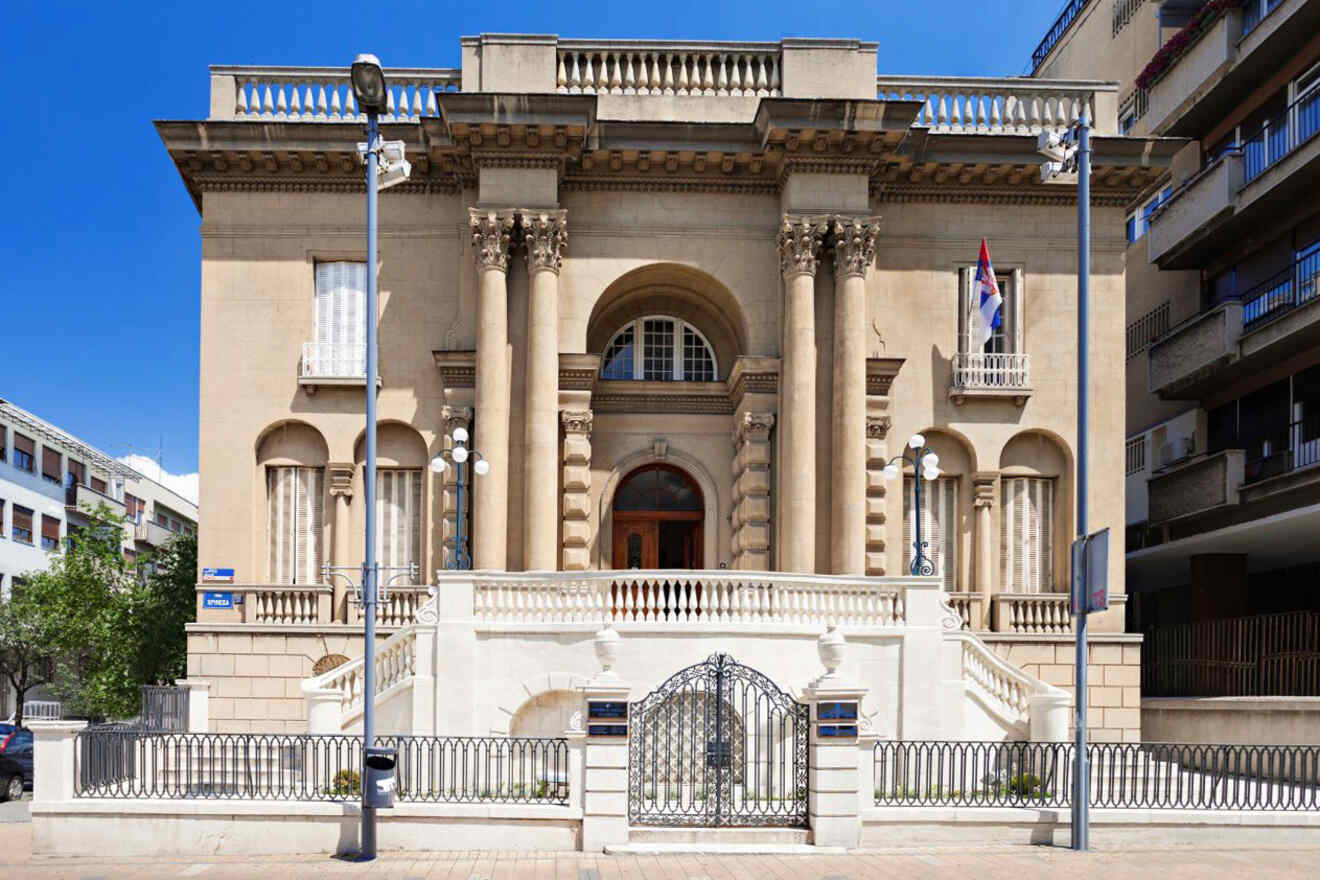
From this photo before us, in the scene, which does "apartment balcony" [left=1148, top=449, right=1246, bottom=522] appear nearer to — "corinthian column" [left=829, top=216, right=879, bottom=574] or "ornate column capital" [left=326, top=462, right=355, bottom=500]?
"corinthian column" [left=829, top=216, right=879, bottom=574]

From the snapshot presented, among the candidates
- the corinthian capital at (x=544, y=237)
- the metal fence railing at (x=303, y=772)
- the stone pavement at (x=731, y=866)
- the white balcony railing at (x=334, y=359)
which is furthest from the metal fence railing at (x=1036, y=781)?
the white balcony railing at (x=334, y=359)

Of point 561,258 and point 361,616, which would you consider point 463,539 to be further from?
point 561,258

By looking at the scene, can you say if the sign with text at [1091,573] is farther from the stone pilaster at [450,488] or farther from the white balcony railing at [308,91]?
the white balcony railing at [308,91]

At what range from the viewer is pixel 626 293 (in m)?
30.2

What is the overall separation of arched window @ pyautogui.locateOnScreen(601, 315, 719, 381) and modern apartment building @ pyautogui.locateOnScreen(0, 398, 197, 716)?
96.7 ft

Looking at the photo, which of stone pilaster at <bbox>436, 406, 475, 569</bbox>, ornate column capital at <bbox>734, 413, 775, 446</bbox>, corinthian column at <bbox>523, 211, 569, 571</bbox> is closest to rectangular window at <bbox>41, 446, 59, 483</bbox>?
stone pilaster at <bbox>436, 406, 475, 569</bbox>

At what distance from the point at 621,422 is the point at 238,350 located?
8470 millimetres

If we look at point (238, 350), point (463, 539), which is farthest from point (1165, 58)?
point (238, 350)

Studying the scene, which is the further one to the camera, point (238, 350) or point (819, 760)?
point (238, 350)

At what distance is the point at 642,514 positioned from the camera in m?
30.2

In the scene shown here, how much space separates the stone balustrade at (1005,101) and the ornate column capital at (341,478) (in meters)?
14.4

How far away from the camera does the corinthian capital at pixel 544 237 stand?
27641 millimetres

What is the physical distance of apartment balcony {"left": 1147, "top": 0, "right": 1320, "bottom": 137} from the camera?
95.9ft

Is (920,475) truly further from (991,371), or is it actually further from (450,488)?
(450,488)
